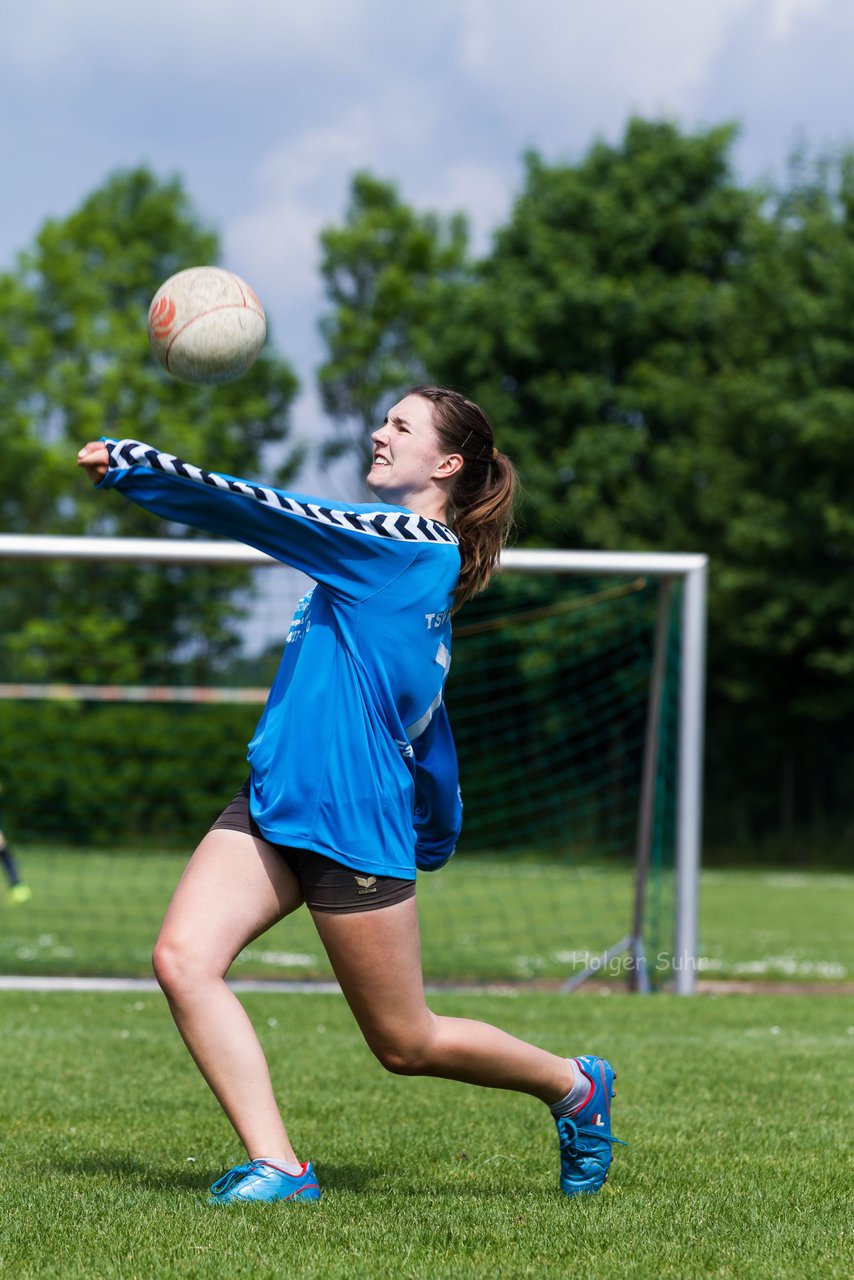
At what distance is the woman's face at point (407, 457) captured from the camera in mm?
3729

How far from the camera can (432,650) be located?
3566mm

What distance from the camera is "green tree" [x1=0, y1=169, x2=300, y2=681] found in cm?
2598

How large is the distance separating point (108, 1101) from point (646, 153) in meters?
30.1

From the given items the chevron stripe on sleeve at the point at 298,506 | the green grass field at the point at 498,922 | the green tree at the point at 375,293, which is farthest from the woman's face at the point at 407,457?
the green tree at the point at 375,293

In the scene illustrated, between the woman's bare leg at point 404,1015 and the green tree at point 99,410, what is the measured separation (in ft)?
71.0

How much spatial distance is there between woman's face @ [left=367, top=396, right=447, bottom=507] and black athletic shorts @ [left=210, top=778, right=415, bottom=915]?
91 cm


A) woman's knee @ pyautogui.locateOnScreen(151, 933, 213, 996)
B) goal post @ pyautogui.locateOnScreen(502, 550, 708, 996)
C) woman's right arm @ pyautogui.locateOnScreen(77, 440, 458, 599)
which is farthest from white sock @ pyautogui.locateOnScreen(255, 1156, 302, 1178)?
goal post @ pyautogui.locateOnScreen(502, 550, 708, 996)

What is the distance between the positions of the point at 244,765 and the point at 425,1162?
559 inches

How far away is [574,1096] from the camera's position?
3822 mm

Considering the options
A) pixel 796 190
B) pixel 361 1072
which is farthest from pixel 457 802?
pixel 796 190

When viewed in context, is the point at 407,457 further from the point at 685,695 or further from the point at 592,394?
the point at 592,394

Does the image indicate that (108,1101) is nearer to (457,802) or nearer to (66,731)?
(457,802)

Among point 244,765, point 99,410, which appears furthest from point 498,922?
point 99,410

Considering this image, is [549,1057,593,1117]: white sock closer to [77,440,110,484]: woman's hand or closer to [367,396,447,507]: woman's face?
[367,396,447,507]: woman's face
